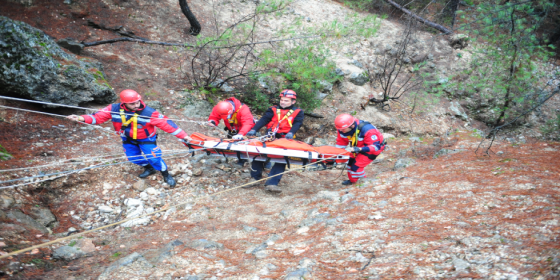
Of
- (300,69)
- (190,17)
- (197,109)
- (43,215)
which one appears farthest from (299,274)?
(190,17)

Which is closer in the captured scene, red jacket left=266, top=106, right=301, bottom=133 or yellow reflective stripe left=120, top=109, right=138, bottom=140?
yellow reflective stripe left=120, top=109, right=138, bottom=140

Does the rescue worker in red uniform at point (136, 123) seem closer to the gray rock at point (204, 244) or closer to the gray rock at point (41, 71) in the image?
the gray rock at point (204, 244)

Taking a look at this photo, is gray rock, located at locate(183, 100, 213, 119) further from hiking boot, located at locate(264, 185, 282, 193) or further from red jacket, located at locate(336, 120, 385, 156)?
red jacket, located at locate(336, 120, 385, 156)

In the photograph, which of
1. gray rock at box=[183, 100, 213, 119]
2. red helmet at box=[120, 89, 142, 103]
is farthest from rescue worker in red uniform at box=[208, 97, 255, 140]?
gray rock at box=[183, 100, 213, 119]

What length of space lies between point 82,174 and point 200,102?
3.66m

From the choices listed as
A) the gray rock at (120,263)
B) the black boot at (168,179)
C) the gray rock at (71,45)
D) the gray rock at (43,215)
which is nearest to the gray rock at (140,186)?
the black boot at (168,179)

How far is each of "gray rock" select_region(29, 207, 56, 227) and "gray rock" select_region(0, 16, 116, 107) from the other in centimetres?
284

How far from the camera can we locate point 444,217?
3.29 metres

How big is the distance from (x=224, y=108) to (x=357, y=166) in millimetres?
2626

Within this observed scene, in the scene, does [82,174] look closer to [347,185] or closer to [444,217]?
[347,185]

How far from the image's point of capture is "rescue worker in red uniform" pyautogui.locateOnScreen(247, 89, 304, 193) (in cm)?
527

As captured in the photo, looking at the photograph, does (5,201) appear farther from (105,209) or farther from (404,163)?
(404,163)

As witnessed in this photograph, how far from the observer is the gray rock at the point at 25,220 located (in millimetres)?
3402

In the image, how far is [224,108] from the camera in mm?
4996
